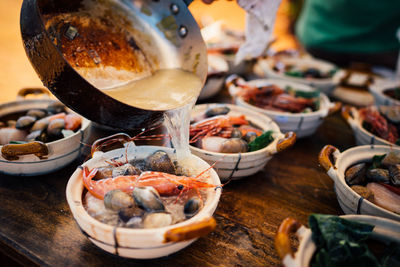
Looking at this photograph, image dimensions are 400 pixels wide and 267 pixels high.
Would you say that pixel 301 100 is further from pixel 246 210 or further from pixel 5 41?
pixel 5 41

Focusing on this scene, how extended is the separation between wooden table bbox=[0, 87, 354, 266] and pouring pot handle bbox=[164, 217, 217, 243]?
320mm

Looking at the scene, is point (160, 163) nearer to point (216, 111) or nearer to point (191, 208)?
point (191, 208)

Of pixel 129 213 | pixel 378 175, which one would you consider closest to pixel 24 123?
pixel 129 213

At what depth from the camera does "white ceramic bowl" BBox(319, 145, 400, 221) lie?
1.27 meters

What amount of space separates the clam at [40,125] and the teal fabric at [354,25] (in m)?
3.83

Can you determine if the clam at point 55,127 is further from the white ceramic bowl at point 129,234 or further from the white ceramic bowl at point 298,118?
the white ceramic bowl at point 298,118

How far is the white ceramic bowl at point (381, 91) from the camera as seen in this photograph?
251 centimetres

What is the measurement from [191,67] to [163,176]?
82 centimetres

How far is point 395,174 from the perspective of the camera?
1526 millimetres

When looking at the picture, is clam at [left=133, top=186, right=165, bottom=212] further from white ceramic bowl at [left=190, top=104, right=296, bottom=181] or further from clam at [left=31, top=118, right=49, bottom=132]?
clam at [left=31, top=118, right=49, bottom=132]

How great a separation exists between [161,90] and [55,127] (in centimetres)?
69

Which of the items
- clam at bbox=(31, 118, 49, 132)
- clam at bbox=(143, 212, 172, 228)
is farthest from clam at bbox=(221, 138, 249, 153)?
clam at bbox=(31, 118, 49, 132)

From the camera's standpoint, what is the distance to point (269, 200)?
5.44 ft

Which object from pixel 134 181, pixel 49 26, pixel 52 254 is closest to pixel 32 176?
pixel 52 254
